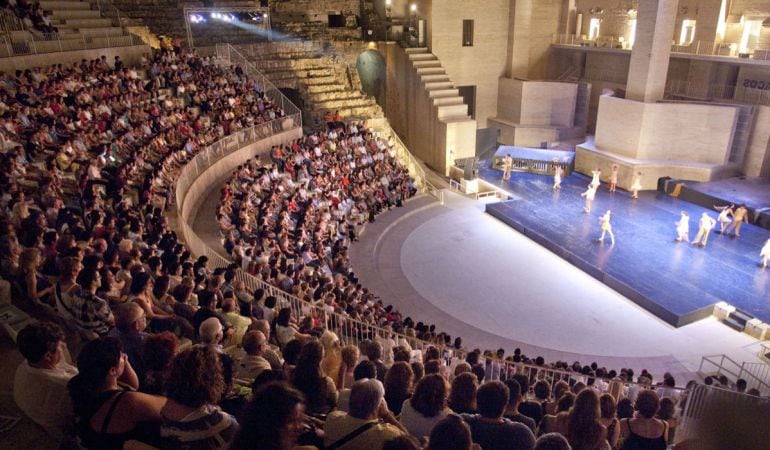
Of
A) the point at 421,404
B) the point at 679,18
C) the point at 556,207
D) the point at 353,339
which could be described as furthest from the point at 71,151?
the point at 679,18

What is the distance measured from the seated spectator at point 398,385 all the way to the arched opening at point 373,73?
2454cm

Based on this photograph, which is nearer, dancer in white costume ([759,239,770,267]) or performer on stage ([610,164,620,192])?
dancer in white costume ([759,239,770,267])

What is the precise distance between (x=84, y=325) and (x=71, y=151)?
23.4 ft

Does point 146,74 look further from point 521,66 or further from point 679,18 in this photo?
point 679,18

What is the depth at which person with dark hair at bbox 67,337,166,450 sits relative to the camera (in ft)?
9.71

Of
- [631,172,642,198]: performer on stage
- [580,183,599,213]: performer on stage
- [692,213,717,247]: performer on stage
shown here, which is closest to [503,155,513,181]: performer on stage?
[580,183,599,213]: performer on stage

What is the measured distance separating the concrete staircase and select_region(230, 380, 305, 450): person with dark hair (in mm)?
21763

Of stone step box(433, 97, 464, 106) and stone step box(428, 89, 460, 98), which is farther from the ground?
stone step box(428, 89, 460, 98)

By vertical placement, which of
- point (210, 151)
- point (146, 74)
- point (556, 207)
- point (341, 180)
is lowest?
point (556, 207)

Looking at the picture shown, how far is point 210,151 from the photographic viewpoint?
47.5 feet

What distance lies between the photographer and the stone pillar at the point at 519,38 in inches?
1067

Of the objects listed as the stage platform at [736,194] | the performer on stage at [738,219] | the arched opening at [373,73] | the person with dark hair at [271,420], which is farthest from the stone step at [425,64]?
the person with dark hair at [271,420]

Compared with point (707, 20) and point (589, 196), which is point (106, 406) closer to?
point (589, 196)

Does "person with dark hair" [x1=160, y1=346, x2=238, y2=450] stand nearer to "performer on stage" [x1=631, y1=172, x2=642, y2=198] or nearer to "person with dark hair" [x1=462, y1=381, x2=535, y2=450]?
"person with dark hair" [x1=462, y1=381, x2=535, y2=450]
